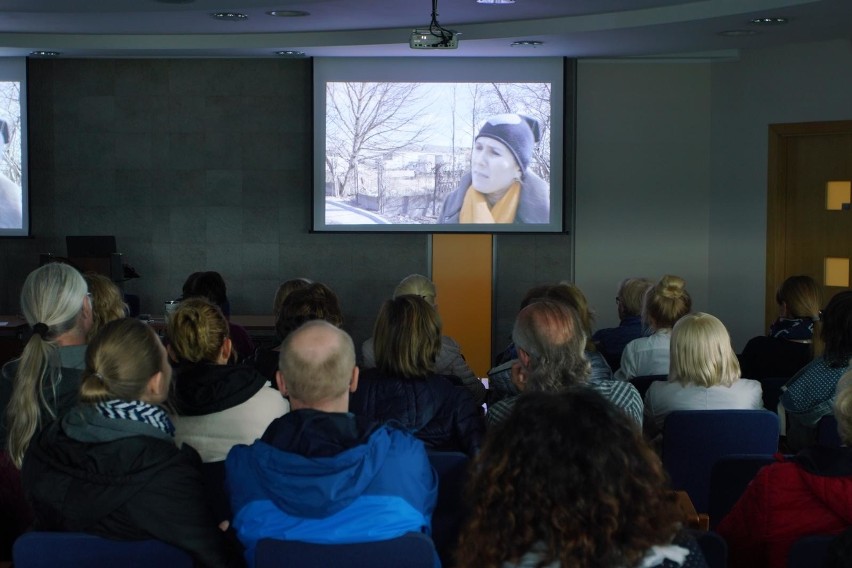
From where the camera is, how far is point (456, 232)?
8938mm

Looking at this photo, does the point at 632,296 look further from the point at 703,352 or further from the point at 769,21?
the point at 769,21

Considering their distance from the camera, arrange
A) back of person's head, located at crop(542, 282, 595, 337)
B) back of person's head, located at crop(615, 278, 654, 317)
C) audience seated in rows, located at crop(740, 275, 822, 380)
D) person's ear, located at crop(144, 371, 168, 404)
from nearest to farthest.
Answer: person's ear, located at crop(144, 371, 168, 404) → back of person's head, located at crop(542, 282, 595, 337) → audience seated in rows, located at crop(740, 275, 822, 380) → back of person's head, located at crop(615, 278, 654, 317)

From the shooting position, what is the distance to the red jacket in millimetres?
2203

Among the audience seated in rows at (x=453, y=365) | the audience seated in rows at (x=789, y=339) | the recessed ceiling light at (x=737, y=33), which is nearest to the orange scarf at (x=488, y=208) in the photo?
the recessed ceiling light at (x=737, y=33)

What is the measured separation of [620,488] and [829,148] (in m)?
7.85

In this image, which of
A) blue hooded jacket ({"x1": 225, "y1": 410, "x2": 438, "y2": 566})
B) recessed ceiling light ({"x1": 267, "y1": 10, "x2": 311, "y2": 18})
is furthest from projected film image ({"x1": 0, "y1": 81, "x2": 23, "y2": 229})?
blue hooded jacket ({"x1": 225, "y1": 410, "x2": 438, "y2": 566})

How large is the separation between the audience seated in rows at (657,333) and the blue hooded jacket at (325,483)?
253cm

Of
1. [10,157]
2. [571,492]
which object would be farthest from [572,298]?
[10,157]

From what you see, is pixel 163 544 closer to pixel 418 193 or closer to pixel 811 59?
pixel 418 193

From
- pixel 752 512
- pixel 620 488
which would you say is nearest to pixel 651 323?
pixel 752 512

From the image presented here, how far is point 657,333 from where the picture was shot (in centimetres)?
468

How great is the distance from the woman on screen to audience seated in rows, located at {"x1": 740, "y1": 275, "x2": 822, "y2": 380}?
3971 millimetres

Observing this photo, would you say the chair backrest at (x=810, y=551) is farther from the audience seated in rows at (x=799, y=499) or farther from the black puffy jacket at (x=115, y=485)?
the black puffy jacket at (x=115, y=485)

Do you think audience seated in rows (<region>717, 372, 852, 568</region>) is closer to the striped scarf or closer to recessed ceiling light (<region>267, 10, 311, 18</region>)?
the striped scarf
